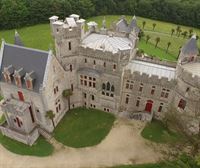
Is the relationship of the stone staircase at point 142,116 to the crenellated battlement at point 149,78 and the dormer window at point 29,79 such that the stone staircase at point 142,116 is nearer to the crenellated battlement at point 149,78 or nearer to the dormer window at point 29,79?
the crenellated battlement at point 149,78

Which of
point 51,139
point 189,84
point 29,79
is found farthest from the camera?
point 51,139

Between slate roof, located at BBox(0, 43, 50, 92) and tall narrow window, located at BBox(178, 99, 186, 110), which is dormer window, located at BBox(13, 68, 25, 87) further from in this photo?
tall narrow window, located at BBox(178, 99, 186, 110)

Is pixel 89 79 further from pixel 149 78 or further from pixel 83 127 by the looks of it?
pixel 149 78

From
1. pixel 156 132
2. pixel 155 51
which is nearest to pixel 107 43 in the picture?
pixel 156 132

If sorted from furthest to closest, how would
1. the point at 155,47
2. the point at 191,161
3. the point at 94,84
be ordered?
the point at 155,47 < the point at 94,84 < the point at 191,161

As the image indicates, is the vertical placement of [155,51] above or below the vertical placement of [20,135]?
above

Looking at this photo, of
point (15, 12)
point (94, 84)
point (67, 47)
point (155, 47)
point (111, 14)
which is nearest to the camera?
point (67, 47)

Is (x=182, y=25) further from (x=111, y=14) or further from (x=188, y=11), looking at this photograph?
(x=111, y=14)

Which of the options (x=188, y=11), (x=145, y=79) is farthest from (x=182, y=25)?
(x=145, y=79)
